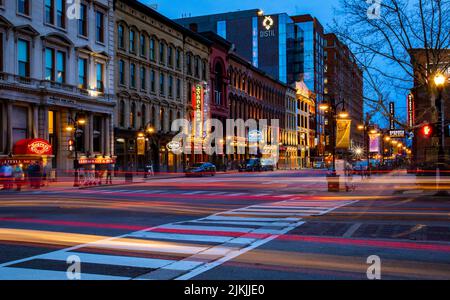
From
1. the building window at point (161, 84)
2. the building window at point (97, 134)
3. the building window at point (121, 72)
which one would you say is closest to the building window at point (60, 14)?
the building window at point (97, 134)

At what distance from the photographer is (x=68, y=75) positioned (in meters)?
39.8

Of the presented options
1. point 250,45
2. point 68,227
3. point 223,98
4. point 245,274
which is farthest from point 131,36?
point 250,45

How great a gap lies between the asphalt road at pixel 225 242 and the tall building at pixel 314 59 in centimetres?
9443

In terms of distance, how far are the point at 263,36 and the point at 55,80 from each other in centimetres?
7213

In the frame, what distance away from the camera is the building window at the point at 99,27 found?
4350cm

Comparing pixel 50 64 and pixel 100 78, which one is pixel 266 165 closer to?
pixel 100 78

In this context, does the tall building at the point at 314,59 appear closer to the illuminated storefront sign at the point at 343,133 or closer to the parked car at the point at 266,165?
the parked car at the point at 266,165

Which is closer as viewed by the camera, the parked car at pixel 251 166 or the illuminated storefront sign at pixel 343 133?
the illuminated storefront sign at pixel 343 133

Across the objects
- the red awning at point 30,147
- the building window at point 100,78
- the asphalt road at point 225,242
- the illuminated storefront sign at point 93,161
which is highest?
the building window at point 100,78

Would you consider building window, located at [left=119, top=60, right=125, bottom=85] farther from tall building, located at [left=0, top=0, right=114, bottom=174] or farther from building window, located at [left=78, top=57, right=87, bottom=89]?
building window, located at [left=78, top=57, right=87, bottom=89]

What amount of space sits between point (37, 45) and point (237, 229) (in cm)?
2911

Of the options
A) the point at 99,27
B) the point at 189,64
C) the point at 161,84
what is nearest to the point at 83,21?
the point at 99,27

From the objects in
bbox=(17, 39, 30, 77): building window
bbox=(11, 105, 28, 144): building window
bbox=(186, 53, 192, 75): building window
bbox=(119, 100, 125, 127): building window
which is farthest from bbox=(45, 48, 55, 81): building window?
bbox=(186, 53, 192, 75): building window

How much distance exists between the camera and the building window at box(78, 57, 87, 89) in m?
41.6
